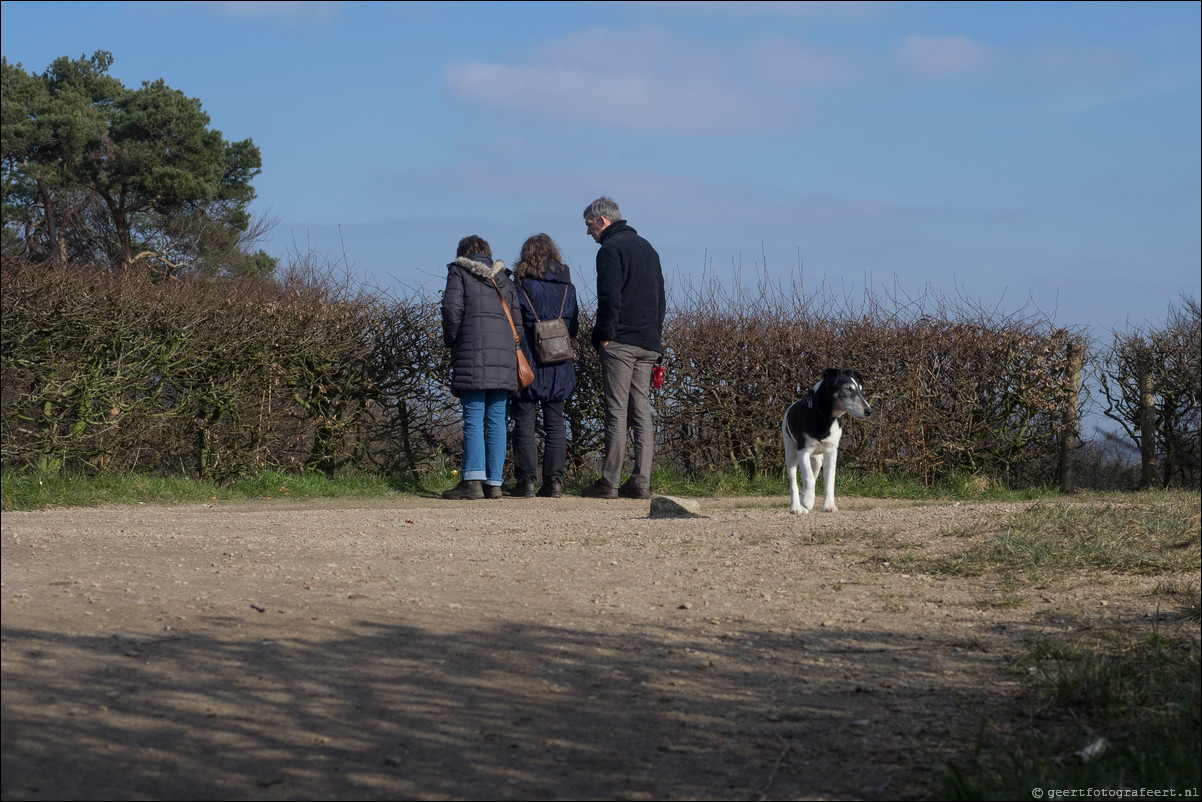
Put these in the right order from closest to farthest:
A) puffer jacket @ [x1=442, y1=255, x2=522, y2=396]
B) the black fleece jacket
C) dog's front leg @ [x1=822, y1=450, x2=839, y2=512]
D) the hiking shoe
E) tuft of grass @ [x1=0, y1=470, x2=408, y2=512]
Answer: tuft of grass @ [x1=0, y1=470, x2=408, y2=512], dog's front leg @ [x1=822, y1=450, x2=839, y2=512], puffer jacket @ [x1=442, y1=255, x2=522, y2=396], the black fleece jacket, the hiking shoe

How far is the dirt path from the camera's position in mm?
3434

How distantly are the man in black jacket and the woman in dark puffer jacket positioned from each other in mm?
973

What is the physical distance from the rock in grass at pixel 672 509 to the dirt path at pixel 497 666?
6.56ft

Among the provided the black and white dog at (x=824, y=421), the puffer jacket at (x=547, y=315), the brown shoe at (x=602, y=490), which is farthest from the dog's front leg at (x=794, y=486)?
the puffer jacket at (x=547, y=315)

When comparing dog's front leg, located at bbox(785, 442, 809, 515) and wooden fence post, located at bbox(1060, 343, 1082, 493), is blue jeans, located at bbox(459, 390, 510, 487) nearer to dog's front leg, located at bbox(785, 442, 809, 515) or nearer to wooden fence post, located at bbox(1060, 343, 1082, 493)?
dog's front leg, located at bbox(785, 442, 809, 515)

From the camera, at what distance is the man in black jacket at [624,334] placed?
36.2ft

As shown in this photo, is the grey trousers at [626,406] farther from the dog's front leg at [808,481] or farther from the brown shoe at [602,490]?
the dog's front leg at [808,481]

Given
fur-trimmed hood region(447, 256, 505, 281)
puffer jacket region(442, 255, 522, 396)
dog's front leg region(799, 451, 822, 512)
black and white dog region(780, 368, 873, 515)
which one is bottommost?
dog's front leg region(799, 451, 822, 512)

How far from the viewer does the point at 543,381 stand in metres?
11.5

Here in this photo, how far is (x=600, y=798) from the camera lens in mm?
3299

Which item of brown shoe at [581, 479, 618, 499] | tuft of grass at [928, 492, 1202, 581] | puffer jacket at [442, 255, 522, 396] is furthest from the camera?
brown shoe at [581, 479, 618, 499]

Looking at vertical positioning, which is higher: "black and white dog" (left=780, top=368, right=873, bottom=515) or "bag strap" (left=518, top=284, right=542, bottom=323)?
"bag strap" (left=518, top=284, right=542, bottom=323)

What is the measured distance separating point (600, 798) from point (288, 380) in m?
9.33

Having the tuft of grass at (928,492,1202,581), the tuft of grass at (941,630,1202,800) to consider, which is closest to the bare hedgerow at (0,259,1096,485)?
the tuft of grass at (928,492,1202,581)
